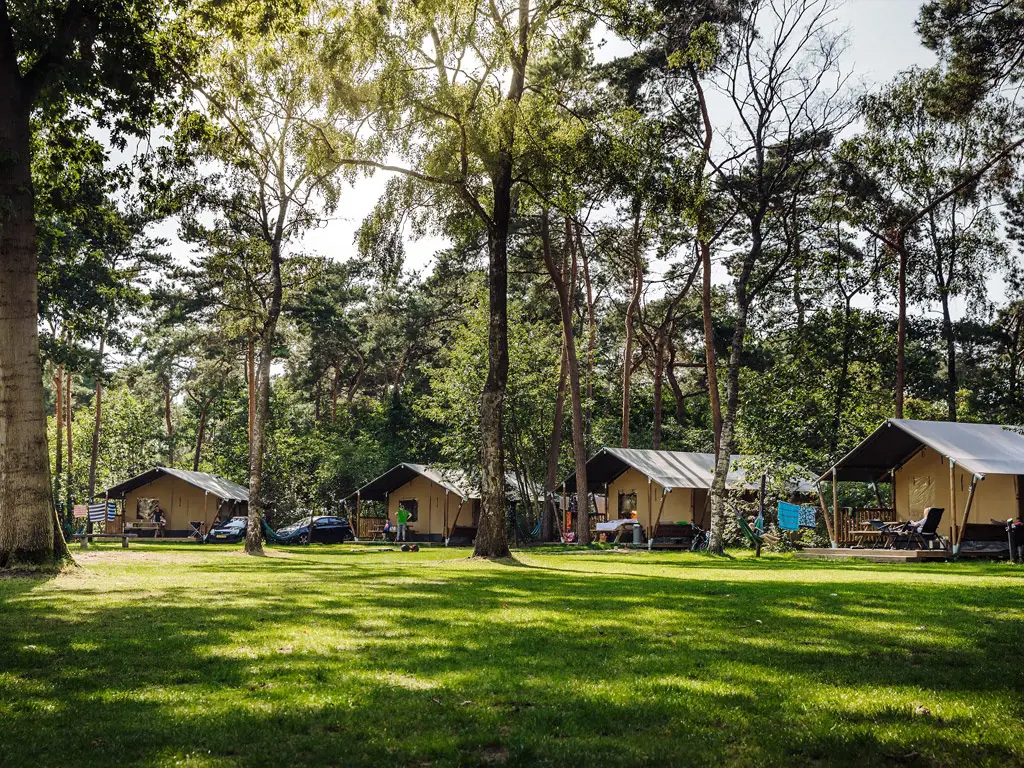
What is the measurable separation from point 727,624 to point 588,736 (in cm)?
402

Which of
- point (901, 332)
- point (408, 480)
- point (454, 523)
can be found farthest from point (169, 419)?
point (901, 332)

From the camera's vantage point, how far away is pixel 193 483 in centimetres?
4516

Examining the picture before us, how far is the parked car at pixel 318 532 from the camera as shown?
3922cm

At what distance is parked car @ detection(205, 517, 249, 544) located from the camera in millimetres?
41156

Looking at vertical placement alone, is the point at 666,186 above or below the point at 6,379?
above

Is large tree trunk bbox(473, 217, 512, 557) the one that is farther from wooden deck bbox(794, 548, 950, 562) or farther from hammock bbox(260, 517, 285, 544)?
hammock bbox(260, 517, 285, 544)

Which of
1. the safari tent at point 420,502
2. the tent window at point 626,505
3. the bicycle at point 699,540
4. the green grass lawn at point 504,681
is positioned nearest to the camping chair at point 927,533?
the bicycle at point 699,540

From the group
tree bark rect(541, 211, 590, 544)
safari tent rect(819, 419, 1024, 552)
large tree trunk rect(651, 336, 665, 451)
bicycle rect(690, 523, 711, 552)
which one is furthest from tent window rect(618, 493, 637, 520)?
safari tent rect(819, 419, 1024, 552)

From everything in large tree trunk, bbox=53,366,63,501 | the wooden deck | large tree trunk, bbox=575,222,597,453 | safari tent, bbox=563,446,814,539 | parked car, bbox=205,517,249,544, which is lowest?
the wooden deck

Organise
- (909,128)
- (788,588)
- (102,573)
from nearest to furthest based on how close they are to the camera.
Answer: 1. (788,588)
2. (102,573)
3. (909,128)

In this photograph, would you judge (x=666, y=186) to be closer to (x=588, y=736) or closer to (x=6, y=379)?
(x=6, y=379)

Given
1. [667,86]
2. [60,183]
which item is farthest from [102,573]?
[667,86]

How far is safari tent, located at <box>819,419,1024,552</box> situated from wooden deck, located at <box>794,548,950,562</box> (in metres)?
0.88

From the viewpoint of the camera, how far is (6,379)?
12516 millimetres
